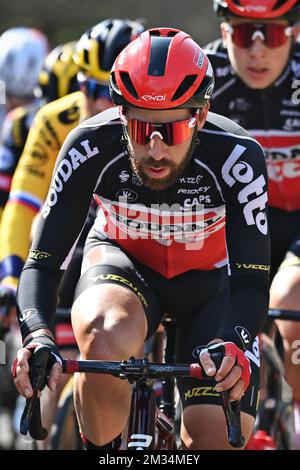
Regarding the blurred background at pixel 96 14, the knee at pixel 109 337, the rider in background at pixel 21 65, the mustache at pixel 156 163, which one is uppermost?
the blurred background at pixel 96 14

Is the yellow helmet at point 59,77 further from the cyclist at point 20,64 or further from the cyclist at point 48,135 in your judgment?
the cyclist at point 20,64

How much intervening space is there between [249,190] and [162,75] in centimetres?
61

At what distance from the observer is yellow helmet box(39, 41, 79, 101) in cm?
971

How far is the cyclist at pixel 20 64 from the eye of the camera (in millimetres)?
12281

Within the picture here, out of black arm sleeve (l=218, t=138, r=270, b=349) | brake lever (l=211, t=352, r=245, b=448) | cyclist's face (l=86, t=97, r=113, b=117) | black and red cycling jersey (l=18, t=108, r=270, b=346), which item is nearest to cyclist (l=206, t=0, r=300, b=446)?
cyclist's face (l=86, t=97, r=113, b=117)

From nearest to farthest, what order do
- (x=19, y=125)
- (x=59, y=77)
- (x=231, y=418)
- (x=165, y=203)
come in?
(x=231, y=418)
(x=165, y=203)
(x=19, y=125)
(x=59, y=77)

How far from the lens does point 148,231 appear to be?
235 inches

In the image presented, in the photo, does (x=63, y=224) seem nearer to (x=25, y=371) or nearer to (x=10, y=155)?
(x=25, y=371)

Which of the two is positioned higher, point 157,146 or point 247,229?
point 157,146

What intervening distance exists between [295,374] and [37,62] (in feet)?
21.8

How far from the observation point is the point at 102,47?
27.1ft

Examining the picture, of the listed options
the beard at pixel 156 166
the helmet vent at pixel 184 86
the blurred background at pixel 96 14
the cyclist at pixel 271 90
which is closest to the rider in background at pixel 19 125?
the cyclist at pixel 271 90

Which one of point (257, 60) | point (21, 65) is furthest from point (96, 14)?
point (257, 60)

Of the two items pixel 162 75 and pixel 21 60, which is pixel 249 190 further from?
pixel 21 60
